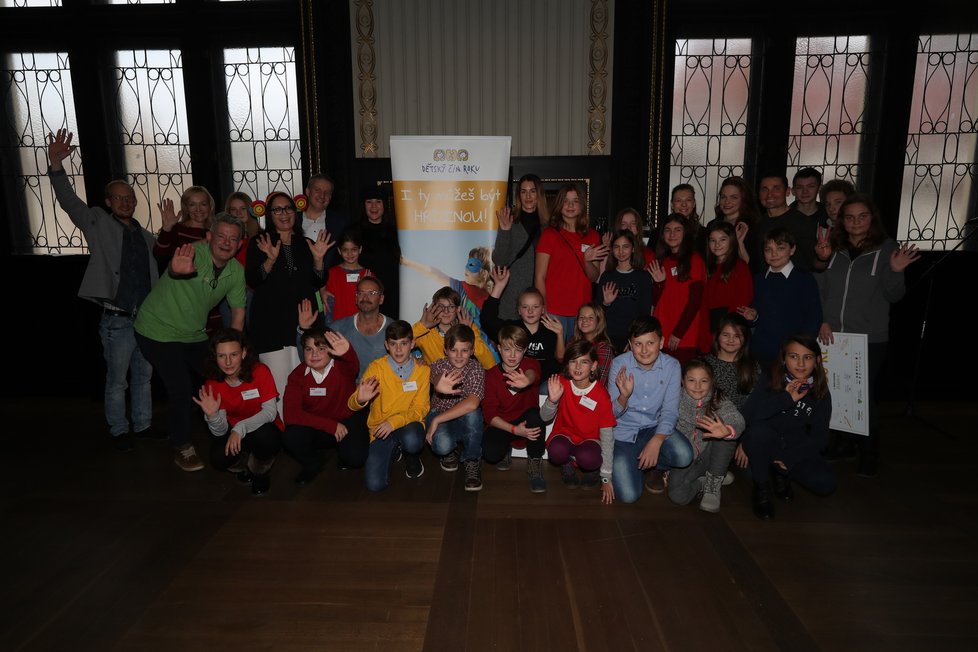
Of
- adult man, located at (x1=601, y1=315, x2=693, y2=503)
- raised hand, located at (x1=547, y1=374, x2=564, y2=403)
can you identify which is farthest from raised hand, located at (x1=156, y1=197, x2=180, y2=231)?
adult man, located at (x1=601, y1=315, x2=693, y2=503)

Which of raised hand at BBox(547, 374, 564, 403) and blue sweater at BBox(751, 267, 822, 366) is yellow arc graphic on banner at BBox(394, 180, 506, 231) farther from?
blue sweater at BBox(751, 267, 822, 366)

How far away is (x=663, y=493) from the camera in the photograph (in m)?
3.29

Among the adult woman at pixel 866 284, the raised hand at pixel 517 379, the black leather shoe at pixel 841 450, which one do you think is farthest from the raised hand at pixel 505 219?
the black leather shoe at pixel 841 450

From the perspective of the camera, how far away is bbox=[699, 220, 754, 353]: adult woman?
146 inches

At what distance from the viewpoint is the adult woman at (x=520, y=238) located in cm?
403

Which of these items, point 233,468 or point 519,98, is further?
point 519,98

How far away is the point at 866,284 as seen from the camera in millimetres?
3580

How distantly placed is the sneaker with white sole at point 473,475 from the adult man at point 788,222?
2364 millimetres

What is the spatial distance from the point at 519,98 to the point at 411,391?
10.5 ft

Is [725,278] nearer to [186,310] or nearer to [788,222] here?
[788,222]

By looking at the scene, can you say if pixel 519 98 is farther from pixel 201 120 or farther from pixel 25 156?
pixel 25 156

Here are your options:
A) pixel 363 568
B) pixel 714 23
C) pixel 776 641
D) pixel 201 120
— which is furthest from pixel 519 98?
pixel 776 641

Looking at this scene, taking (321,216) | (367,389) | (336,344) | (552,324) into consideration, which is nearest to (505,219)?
(552,324)

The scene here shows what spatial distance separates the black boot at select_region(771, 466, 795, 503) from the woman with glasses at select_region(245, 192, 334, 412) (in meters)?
3.18
